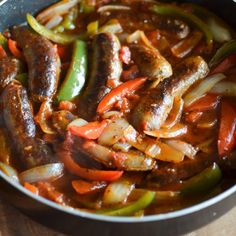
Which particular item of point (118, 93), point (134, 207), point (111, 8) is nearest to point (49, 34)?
point (111, 8)

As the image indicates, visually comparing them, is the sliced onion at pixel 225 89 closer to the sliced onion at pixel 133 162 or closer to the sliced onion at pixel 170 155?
the sliced onion at pixel 170 155

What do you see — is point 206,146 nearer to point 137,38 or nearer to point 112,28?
point 137,38

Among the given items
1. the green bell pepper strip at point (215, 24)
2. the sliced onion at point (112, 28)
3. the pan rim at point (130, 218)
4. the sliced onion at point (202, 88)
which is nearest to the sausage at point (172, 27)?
the green bell pepper strip at point (215, 24)

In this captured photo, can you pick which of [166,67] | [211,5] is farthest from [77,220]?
[211,5]

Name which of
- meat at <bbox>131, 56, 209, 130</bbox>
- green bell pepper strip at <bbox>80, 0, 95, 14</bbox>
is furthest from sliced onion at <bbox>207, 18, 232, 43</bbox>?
green bell pepper strip at <bbox>80, 0, 95, 14</bbox>

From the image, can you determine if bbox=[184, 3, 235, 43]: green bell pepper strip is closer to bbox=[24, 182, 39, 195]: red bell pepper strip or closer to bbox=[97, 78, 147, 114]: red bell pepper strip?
bbox=[97, 78, 147, 114]: red bell pepper strip
